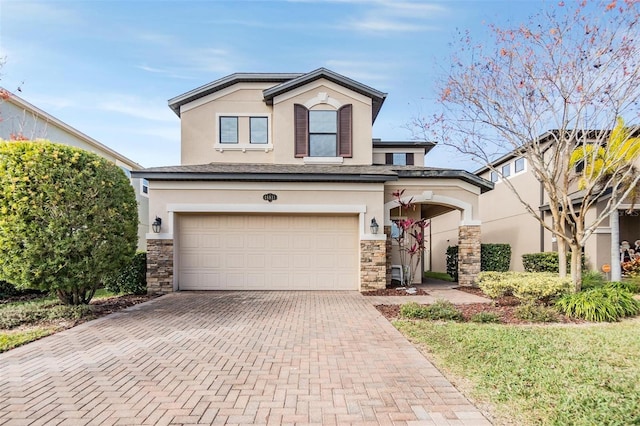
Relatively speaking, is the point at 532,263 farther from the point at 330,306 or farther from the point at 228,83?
the point at 228,83

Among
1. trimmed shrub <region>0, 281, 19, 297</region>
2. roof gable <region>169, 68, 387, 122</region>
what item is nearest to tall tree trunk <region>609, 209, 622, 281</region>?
roof gable <region>169, 68, 387, 122</region>

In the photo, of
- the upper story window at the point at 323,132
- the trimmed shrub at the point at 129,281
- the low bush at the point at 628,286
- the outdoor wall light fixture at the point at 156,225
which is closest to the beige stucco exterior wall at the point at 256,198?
the outdoor wall light fixture at the point at 156,225

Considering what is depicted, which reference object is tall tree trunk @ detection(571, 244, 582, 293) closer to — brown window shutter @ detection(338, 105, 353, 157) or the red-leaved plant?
the red-leaved plant

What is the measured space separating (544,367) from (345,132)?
10.3 m

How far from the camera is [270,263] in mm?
11516

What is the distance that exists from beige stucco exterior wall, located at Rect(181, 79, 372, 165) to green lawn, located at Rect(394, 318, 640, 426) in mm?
8349

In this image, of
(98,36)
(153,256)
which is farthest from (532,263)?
(98,36)

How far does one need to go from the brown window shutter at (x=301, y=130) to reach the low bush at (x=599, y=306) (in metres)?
8.95

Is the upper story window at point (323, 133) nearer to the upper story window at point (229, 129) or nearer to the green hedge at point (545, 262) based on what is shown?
the upper story window at point (229, 129)

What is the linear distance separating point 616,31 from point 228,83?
1178 cm

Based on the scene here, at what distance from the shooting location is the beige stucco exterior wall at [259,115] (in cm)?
1341

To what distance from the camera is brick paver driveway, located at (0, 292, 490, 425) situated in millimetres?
3482

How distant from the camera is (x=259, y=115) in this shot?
14086 millimetres

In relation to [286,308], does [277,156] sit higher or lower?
higher
